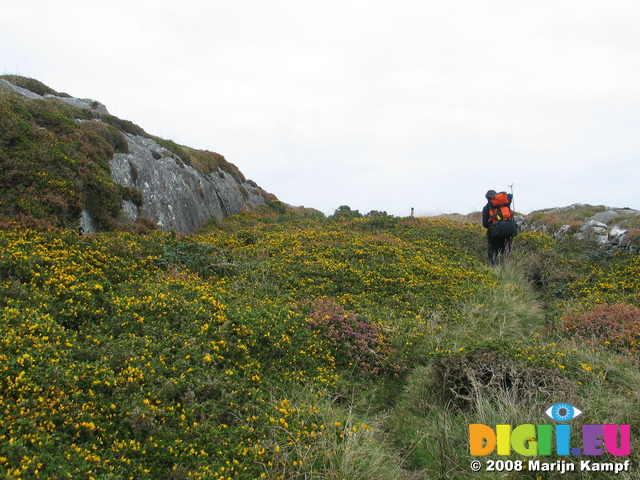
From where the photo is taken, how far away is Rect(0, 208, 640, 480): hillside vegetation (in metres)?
3.99

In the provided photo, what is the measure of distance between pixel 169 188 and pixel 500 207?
13.4 meters

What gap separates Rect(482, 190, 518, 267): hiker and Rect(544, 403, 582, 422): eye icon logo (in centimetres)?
877

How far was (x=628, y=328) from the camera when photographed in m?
7.25

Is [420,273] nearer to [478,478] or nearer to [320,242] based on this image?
[320,242]

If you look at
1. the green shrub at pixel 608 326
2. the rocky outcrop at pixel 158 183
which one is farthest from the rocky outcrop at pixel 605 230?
the rocky outcrop at pixel 158 183

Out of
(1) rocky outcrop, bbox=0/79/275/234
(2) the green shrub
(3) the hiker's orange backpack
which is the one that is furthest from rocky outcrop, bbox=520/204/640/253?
(1) rocky outcrop, bbox=0/79/275/234

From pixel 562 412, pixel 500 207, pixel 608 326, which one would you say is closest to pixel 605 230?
pixel 500 207

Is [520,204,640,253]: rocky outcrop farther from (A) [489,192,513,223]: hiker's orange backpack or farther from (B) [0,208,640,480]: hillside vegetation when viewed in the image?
(A) [489,192,513,223]: hiker's orange backpack

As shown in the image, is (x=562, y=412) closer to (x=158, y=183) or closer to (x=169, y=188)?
(x=158, y=183)

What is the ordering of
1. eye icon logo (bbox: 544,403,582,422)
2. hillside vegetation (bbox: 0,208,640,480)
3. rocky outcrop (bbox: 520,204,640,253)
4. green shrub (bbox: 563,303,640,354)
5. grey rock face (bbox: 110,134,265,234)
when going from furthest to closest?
grey rock face (bbox: 110,134,265,234) < rocky outcrop (bbox: 520,204,640,253) < green shrub (bbox: 563,303,640,354) < eye icon logo (bbox: 544,403,582,422) < hillside vegetation (bbox: 0,208,640,480)

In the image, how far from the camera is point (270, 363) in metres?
6.00

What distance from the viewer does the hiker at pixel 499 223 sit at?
12758 mm

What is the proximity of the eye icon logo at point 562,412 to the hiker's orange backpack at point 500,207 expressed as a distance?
9.00 meters

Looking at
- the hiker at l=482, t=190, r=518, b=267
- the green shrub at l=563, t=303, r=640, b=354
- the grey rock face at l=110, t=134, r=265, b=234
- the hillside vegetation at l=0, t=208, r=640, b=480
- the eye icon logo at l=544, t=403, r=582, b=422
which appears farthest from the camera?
the grey rock face at l=110, t=134, r=265, b=234
